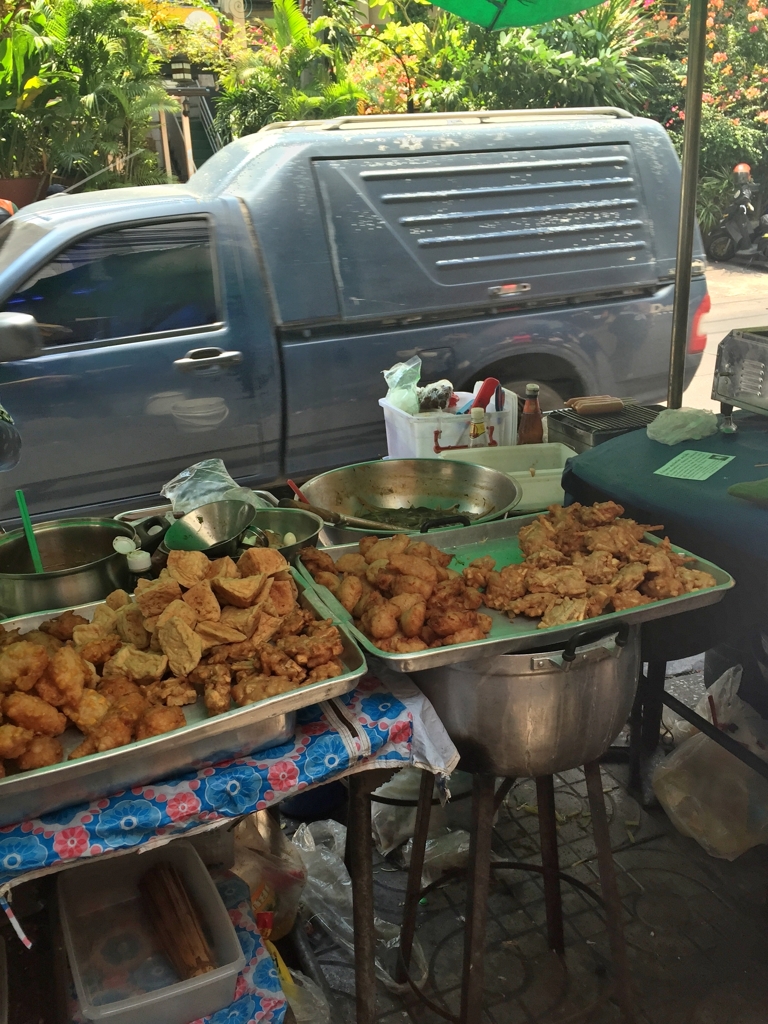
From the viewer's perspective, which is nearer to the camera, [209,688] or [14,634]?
[209,688]

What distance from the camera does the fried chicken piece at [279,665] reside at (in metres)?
1.47

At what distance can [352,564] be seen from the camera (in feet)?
6.35

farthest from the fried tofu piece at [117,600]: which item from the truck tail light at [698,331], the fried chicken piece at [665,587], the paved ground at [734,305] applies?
the paved ground at [734,305]

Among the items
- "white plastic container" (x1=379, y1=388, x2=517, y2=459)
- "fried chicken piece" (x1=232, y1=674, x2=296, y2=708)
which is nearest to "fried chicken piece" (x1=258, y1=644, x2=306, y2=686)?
"fried chicken piece" (x1=232, y1=674, x2=296, y2=708)

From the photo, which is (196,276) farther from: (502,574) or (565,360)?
(502,574)

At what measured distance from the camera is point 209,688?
1.46 metres

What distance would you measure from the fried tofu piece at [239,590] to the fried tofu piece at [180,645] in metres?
0.12

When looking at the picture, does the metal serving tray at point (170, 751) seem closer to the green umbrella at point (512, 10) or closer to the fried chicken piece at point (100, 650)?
the fried chicken piece at point (100, 650)

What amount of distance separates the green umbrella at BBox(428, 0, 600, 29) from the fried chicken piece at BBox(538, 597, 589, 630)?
2.51m

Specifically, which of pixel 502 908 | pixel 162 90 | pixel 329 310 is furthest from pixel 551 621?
pixel 162 90

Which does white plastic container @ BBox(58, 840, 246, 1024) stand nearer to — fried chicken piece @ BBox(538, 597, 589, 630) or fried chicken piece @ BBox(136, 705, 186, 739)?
fried chicken piece @ BBox(136, 705, 186, 739)

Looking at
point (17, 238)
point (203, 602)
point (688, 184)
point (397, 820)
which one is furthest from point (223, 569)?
point (17, 238)

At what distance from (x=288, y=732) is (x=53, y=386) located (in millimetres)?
2725

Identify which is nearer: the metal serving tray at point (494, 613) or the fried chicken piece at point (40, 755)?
the fried chicken piece at point (40, 755)
